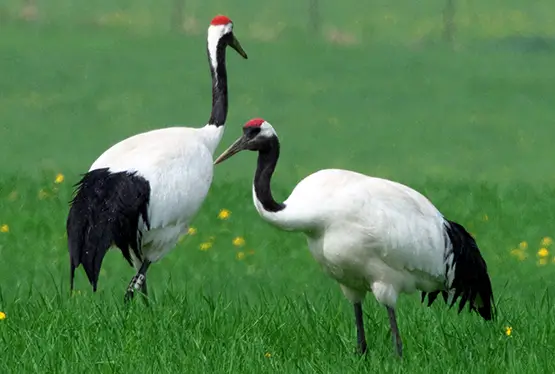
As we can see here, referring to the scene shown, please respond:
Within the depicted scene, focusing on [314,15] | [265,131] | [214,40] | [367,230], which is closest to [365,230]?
[367,230]

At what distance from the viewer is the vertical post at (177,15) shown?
2884 centimetres

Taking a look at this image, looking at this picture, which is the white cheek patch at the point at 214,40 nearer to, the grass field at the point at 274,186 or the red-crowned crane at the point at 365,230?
the grass field at the point at 274,186

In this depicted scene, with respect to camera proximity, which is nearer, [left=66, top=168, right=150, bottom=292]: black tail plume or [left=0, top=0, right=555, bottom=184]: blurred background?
[left=66, top=168, right=150, bottom=292]: black tail plume

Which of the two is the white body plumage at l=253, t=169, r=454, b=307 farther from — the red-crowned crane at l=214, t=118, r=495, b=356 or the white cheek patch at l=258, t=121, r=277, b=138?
the white cheek patch at l=258, t=121, r=277, b=138

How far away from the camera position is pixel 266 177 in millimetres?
7461

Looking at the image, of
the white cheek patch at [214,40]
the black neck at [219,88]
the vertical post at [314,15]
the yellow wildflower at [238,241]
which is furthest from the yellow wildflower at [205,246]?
the vertical post at [314,15]

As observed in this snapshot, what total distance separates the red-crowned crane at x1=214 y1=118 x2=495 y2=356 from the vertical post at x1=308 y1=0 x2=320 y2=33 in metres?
20.8

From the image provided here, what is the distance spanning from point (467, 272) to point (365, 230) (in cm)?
95

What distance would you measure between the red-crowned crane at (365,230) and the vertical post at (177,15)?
21.2 m

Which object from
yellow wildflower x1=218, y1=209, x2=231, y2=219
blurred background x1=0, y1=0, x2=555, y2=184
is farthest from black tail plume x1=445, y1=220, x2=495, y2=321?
blurred background x1=0, y1=0, x2=555, y2=184

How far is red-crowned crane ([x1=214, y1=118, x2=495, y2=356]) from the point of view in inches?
291

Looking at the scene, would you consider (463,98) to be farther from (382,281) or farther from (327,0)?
(382,281)

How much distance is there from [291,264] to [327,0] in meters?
19.5

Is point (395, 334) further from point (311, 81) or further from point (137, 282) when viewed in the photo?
point (311, 81)
